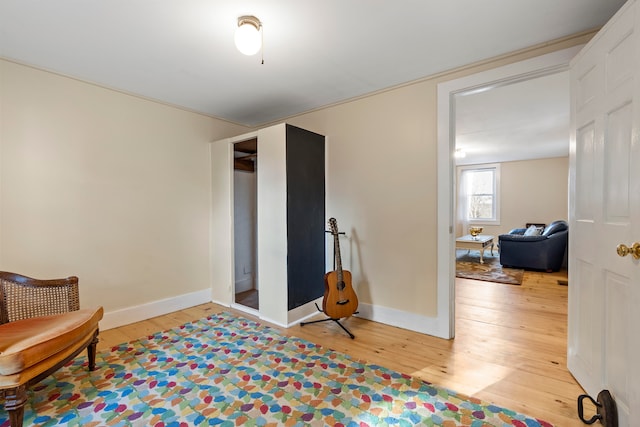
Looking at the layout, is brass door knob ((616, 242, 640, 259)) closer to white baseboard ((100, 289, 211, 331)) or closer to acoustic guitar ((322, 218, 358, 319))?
acoustic guitar ((322, 218, 358, 319))

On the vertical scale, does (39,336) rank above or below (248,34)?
below

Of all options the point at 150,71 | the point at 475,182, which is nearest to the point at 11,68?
the point at 150,71

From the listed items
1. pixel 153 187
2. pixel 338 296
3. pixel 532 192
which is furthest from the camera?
pixel 532 192

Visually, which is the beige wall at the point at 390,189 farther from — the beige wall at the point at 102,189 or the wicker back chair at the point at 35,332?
the wicker back chair at the point at 35,332

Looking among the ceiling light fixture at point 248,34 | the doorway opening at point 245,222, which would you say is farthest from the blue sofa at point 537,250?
the ceiling light fixture at point 248,34

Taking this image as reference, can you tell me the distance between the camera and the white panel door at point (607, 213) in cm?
128

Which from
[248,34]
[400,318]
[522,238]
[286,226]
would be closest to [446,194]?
[400,318]

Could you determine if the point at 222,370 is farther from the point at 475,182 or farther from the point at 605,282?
the point at 475,182

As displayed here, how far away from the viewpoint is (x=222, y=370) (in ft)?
6.55

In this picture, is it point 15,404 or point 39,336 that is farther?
point 39,336

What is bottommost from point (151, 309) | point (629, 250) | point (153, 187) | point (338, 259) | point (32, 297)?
point (151, 309)

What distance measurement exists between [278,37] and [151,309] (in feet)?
9.21

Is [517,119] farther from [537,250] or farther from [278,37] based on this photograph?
[278,37]

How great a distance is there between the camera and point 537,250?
16.5 feet
